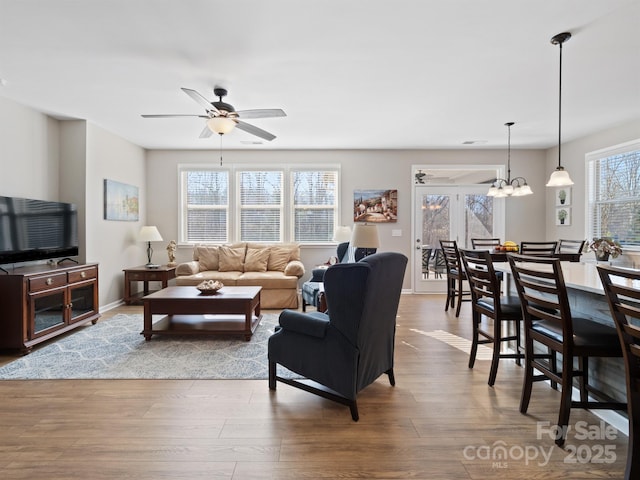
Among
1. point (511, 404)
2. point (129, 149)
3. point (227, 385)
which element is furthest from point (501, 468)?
point (129, 149)

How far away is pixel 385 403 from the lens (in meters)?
2.22

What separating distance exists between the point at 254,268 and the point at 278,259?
43cm

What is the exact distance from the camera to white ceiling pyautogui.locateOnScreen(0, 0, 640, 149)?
2.20 m

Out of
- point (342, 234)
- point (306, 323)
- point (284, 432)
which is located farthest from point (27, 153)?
point (284, 432)

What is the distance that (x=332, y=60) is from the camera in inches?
111

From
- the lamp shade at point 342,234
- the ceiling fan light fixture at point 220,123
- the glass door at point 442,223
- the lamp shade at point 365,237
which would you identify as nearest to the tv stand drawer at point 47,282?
the ceiling fan light fixture at point 220,123

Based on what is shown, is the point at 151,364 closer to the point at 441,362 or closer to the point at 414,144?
the point at 441,362

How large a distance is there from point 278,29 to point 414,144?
374 cm

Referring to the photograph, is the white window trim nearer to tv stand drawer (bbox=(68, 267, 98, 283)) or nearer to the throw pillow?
the throw pillow

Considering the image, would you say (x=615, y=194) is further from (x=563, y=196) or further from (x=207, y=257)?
(x=207, y=257)

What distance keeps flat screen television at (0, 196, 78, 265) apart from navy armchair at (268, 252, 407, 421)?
9.93 ft

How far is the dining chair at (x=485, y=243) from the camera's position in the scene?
5.32 m

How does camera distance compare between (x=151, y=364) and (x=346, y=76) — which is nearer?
(x=151, y=364)

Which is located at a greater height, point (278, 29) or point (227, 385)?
point (278, 29)
